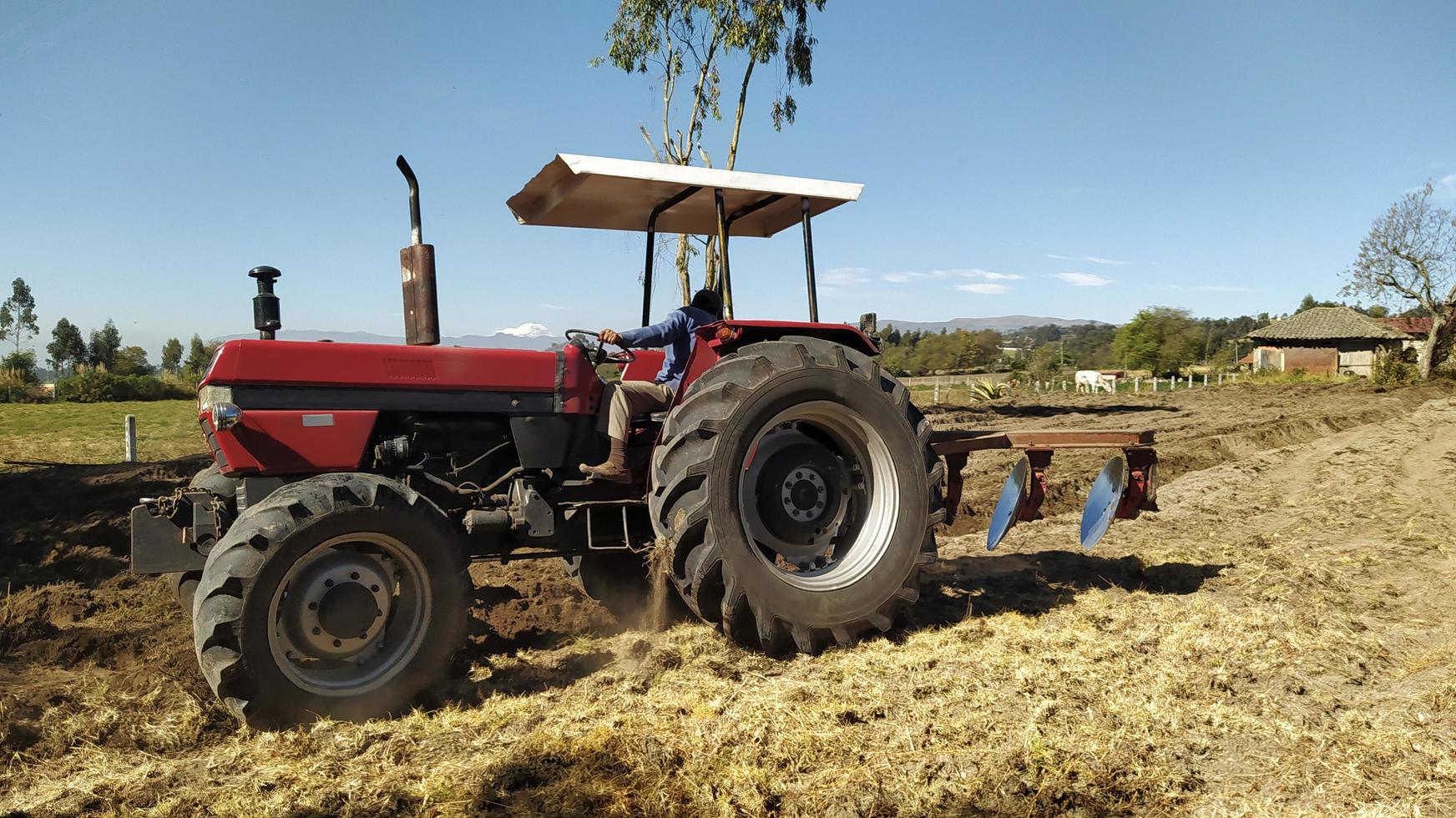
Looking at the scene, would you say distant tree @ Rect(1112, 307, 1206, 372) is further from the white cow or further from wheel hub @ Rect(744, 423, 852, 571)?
wheel hub @ Rect(744, 423, 852, 571)

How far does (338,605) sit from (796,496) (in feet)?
6.99

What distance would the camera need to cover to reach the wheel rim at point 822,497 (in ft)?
15.4

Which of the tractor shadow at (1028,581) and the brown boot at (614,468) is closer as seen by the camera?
the brown boot at (614,468)

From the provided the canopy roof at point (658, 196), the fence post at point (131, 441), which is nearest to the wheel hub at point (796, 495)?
the canopy roof at point (658, 196)

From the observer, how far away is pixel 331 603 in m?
3.68

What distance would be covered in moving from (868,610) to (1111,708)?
1.19 m

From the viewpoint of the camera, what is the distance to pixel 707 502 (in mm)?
4195

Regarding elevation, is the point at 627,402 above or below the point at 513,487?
above

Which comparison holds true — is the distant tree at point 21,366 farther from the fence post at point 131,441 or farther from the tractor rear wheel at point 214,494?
the tractor rear wheel at point 214,494

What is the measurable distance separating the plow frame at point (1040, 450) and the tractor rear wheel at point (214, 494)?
344 cm

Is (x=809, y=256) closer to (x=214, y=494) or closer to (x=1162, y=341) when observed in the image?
(x=214, y=494)

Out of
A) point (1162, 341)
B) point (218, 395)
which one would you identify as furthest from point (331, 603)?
point (1162, 341)

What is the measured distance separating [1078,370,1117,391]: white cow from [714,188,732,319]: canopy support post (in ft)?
91.6

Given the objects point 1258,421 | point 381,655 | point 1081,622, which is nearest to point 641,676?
point 381,655
